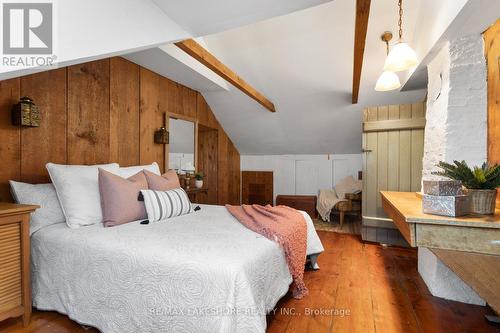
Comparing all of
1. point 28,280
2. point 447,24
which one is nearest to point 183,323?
point 28,280

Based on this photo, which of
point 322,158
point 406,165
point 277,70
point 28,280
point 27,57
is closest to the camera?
point 27,57

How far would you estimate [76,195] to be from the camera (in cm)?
194

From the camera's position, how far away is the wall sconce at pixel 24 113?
1974 millimetres

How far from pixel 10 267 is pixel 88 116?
155 centimetres

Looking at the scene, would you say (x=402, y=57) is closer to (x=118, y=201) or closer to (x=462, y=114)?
(x=462, y=114)

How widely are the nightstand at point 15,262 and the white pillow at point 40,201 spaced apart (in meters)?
0.22

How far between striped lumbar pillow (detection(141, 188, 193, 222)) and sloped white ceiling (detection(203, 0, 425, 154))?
2242mm

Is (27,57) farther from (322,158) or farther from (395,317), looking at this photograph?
(322,158)

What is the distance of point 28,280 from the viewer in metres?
1.64

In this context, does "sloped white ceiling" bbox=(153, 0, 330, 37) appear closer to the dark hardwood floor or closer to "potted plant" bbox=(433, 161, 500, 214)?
"potted plant" bbox=(433, 161, 500, 214)

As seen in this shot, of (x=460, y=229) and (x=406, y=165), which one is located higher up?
(x=406, y=165)

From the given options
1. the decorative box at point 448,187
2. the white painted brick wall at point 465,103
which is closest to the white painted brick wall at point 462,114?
the white painted brick wall at point 465,103

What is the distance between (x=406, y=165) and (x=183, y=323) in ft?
10.1

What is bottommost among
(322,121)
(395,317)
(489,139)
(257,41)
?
(395,317)
